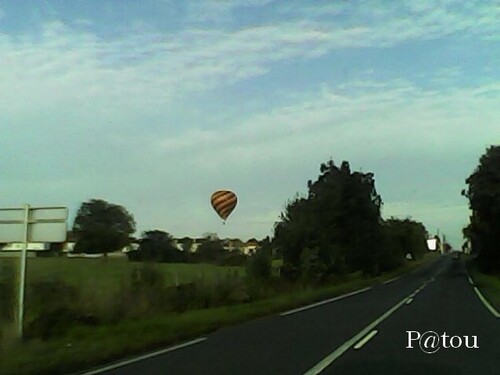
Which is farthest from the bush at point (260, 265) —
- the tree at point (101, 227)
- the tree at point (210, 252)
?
the tree at point (101, 227)

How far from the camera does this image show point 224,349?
46.3 feet

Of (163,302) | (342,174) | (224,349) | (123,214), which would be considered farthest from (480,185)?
(224,349)

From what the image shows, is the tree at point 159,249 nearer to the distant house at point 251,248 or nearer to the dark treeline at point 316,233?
the dark treeline at point 316,233

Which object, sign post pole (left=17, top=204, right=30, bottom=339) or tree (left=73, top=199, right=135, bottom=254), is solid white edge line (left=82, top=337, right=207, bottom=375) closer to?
sign post pole (left=17, top=204, right=30, bottom=339)

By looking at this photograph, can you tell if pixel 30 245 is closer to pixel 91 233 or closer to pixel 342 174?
pixel 91 233

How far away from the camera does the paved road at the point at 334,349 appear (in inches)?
446

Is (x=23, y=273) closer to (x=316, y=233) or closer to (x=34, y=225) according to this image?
(x=34, y=225)

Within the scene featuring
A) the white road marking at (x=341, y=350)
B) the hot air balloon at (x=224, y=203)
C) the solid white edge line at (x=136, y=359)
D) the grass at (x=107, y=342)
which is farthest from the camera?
the hot air balloon at (x=224, y=203)

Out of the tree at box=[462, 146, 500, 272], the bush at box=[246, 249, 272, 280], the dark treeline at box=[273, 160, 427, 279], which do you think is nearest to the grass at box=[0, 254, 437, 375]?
the bush at box=[246, 249, 272, 280]

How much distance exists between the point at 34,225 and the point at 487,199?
51784 mm

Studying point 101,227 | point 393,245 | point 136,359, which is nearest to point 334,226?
point 101,227

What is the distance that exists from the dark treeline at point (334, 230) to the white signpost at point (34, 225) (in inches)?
1163

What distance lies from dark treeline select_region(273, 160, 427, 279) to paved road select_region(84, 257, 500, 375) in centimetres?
2506

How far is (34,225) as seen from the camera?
56.0 ft
